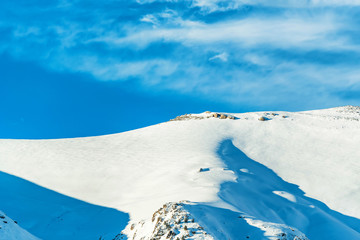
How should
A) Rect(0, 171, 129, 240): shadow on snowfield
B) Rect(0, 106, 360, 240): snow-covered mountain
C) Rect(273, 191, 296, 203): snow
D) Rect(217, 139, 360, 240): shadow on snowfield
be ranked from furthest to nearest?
Rect(273, 191, 296, 203): snow → Rect(217, 139, 360, 240): shadow on snowfield → Rect(0, 171, 129, 240): shadow on snowfield → Rect(0, 106, 360, 240): snow-covered mountain

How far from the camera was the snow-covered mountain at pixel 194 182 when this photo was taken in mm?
16766

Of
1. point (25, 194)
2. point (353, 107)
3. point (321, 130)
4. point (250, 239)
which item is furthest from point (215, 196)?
point (353, 107)

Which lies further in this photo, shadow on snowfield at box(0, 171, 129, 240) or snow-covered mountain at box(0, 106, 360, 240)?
shadow on snowfield at box(0, 171, 129, 240)

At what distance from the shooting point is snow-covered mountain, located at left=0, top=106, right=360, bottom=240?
16.8 meters

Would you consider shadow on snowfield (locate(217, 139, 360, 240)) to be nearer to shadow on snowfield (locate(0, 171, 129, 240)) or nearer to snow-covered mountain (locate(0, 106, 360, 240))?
snow-covered mountain (locate(0, 106, 360, 240))

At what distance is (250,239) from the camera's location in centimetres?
1455

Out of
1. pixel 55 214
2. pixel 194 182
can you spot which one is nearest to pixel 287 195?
pixel 194 182

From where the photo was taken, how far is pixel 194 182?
24422 mm

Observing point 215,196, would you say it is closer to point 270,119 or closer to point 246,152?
point 246,152

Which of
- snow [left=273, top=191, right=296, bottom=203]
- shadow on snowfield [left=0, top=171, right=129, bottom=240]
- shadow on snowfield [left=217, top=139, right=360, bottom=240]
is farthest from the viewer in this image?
snow [left=273, top=191, right=296, bottom=203]

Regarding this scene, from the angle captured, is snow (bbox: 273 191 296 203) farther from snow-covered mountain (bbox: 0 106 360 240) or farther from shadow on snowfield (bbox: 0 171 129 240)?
shadow on snowfield (bbox: 0 171 129 240)

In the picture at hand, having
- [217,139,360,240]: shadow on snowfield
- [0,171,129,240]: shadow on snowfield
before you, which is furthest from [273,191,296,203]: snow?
[0,171,129,240]: shadow on snowfield

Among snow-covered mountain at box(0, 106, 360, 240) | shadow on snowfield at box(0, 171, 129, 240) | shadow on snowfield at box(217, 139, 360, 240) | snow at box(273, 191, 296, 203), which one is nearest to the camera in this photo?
snow-covered mountain at box(0, 106, 360, 240)

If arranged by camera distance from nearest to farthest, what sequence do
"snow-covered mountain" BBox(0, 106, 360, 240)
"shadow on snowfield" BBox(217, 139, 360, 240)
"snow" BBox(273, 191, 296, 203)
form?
1. "snow-covered mountain" BBox(0, 106, 360, 240)
2. "shadow on snowfield" BBox(217, 139, 360, 240)
3. "snow" BBox(273, 191, 296, 203)
